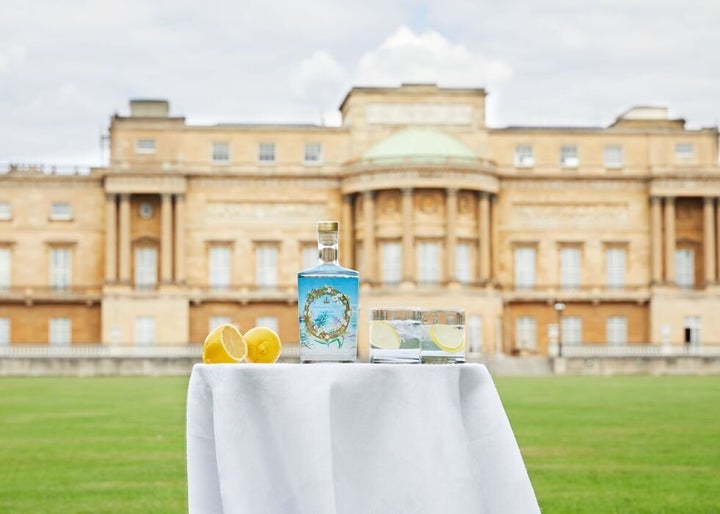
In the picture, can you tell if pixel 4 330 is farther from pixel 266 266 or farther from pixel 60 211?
pixel 266 266

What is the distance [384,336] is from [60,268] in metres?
70.1

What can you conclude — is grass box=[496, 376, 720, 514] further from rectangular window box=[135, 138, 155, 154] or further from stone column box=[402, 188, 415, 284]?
rectangular window box=[135, 138, 155, 154]

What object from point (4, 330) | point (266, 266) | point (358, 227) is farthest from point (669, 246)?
point (4, 330)

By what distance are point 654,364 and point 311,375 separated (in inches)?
2173

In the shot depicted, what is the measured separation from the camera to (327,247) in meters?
7.70

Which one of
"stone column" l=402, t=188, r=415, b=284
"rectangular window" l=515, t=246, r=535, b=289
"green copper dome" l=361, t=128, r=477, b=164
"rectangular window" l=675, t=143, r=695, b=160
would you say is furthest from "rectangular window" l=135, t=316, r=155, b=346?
"rectangular window" l=675, t=143, r=695, b=160

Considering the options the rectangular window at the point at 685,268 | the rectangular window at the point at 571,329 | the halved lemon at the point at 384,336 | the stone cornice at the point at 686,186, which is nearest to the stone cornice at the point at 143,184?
the rectangular window at the point at 571,329

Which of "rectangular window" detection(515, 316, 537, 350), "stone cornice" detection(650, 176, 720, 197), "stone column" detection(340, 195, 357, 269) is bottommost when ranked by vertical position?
"rectangular window" detection(515, 316, 537, 350)

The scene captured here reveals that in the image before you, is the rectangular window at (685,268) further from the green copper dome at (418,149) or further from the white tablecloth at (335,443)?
the white tablecloth at (335,443)

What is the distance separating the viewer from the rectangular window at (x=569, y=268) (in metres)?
76.9

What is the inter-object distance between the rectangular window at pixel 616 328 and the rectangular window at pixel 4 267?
34050mm

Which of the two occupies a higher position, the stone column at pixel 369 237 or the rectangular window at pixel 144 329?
the stone column at pixel 369 237

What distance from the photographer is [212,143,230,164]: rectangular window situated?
76.6 metres

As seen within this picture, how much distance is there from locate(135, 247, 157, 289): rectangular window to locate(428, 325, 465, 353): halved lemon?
68.3 meters
